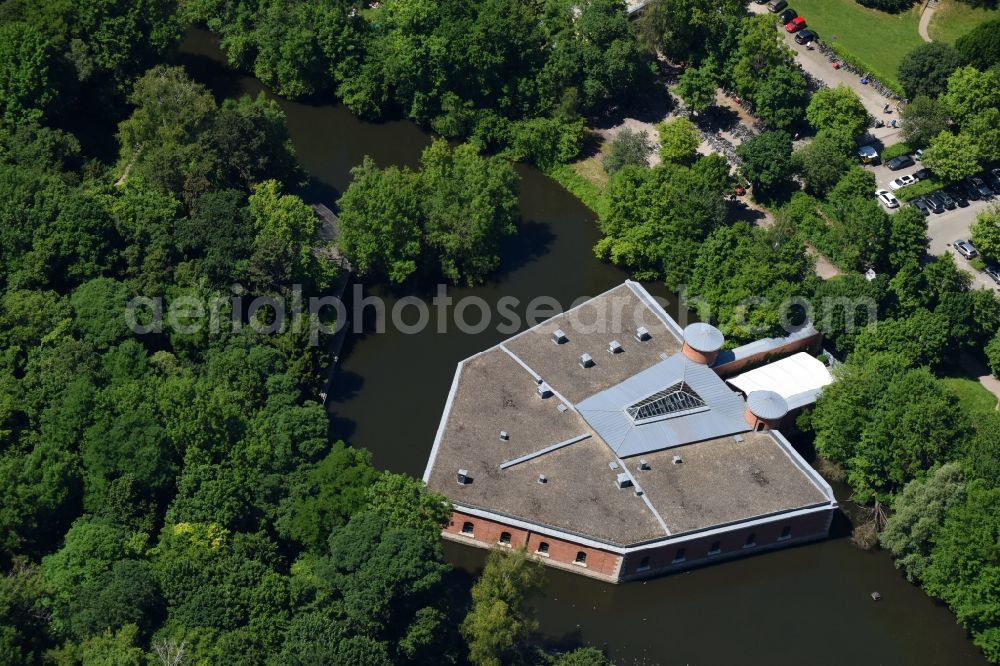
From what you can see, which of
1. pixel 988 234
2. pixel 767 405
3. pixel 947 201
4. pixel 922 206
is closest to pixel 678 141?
pixel 922 206

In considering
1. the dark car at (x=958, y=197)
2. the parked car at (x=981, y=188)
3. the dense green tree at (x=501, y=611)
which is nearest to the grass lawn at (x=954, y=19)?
the parked car at (x=981, y=188)

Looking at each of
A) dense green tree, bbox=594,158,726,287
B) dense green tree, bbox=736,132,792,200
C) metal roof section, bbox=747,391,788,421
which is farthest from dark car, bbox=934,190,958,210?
metal roof section, bbox=747,391,788,421

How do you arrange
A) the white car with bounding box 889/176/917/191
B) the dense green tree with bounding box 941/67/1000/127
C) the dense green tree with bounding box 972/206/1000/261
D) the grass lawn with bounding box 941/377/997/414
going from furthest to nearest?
the dense green tree with bounding box 941/67/1000/127 < the white car with bounding box 889/176/917/191 < the dense green tree with bounding box 972/206/1000/261 < the grass lawn with bounding box 941/377/997/414

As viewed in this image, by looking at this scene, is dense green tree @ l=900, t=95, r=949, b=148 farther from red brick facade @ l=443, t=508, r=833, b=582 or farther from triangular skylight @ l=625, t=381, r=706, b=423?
red brick facade @ l=443, t=508, r=833, b=582

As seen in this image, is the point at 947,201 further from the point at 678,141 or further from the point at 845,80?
the point at 678,141

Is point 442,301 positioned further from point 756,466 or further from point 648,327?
point 756,466

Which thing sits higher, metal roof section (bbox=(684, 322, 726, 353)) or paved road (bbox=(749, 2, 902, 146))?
metal roof section (bbox=(684, 322, 726, 353))

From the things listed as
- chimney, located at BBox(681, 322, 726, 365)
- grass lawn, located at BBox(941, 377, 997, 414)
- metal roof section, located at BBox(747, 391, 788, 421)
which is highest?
chimney, located at BBox(681, 322, 726, 365)
